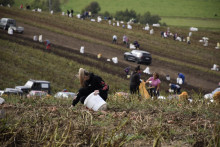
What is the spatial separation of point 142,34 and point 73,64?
99.3ft

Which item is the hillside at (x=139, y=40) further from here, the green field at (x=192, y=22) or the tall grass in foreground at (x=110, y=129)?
the green field at (x=192, y=22)

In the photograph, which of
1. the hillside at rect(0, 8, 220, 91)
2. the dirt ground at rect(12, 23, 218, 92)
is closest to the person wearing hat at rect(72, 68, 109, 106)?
the hillside at rect(0, 8, 220, 91)

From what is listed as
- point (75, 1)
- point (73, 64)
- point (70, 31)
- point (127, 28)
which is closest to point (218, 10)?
point (75, 1)

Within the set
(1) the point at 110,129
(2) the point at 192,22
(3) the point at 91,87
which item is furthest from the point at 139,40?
(2) the point at 192,22

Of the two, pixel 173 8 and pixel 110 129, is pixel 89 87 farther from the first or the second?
pixel 173 8

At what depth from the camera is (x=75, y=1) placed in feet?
421

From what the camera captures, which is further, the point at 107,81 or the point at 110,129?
the point at 107,81

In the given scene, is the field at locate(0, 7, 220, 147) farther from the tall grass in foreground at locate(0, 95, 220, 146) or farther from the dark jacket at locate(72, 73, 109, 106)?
the dark jacket at locate(72, 73, 109, 106)

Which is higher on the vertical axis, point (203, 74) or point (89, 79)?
point (89, 79)

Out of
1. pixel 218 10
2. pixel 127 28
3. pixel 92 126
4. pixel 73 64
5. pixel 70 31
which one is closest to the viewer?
pixel 92 126

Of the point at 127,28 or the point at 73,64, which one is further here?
the point at 127,28

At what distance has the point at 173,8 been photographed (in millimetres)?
127375

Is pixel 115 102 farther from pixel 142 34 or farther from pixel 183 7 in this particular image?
pixel 183 7

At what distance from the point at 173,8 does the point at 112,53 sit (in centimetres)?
9368
